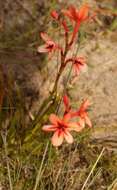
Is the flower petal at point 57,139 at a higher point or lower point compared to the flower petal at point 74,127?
lower

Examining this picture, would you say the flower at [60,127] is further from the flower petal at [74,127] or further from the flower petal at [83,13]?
the flower petal at [83,13]

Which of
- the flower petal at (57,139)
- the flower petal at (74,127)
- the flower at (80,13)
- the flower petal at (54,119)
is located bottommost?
the flower petal at (57,139)

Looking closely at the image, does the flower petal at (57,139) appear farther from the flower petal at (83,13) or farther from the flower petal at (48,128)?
the flower petal at (83,13)

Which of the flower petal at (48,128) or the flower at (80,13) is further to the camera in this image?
the flower petal at (48,128)

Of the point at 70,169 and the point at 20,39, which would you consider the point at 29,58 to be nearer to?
the point at 20,39

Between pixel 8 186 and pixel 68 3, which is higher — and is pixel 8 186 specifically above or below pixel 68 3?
below

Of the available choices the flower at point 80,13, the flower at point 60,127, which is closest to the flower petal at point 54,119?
the flower at point 60,127

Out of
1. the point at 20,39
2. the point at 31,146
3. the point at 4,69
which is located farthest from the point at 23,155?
the point at 20,39

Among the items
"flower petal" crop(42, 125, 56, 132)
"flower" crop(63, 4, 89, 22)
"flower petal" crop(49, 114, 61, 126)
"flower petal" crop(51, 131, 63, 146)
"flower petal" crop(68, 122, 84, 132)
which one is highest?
"flower" crop(63, 4, 89, 22)

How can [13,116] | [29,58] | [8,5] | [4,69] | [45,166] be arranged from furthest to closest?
[8,5] < [29,58] < [4,69] < [13,116] < [45,166]

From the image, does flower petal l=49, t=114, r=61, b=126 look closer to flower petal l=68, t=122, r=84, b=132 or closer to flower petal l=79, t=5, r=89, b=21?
flower petal l=68, t=122, r=84, b=132

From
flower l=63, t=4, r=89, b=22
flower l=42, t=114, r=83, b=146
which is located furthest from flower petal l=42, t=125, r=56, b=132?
flower l=63, t=4, r=89, b=22
